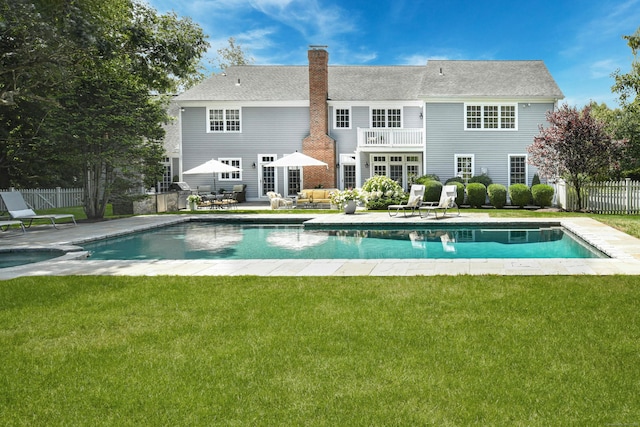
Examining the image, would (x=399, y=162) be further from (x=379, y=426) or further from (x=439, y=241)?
(x=379, y=426)

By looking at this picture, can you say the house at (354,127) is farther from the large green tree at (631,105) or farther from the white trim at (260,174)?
the large green tree at (631,105)

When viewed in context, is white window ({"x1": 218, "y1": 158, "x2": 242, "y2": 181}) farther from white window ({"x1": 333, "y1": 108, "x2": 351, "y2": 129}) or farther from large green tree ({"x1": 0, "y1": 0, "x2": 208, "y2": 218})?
large green tree ({"x1": 0, "y1": 0, "x2": 208, "y2": 218})

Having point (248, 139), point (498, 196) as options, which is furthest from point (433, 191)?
point (248, 139)

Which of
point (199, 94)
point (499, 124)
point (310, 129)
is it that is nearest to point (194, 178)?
point (199, 94)

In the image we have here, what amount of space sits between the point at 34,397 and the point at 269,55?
155 ft

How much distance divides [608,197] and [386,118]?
1208 centimetres

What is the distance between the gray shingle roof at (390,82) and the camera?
25.7 meters

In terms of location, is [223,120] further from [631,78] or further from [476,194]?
[631,78]

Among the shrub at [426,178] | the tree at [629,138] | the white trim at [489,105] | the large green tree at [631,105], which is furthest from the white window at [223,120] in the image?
the tree at [629,138]

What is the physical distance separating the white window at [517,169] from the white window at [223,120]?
14.0 meters

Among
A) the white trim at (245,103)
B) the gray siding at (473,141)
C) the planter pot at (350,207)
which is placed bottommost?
the planter pot at (350,207)

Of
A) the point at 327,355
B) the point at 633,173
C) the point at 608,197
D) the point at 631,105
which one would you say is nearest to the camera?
the point at 327,355

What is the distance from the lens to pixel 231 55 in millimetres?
47531

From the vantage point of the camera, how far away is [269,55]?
48000mm
